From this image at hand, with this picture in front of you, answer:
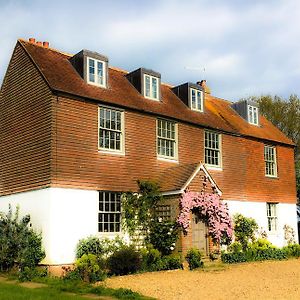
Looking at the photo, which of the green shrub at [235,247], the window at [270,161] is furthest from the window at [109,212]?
the window at [270,161]

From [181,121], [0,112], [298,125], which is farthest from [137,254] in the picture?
[298,125]

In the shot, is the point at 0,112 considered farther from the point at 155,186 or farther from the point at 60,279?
the point at 60,279

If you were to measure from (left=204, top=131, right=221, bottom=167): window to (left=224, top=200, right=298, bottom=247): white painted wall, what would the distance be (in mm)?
2282

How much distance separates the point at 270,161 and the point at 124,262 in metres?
14.7

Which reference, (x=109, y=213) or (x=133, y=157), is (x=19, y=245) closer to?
(x=109, y=213)

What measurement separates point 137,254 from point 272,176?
45.3ft

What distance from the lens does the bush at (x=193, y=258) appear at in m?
19.5

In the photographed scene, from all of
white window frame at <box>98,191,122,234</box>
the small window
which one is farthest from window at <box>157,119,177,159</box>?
the small window

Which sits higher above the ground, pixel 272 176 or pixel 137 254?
pixel 272 176

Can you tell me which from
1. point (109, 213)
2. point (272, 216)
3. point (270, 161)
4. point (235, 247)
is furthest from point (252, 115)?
point (109, 213)

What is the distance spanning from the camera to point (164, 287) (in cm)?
1451

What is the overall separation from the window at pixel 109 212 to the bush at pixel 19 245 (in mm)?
2779

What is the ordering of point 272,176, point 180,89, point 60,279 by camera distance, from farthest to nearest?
point 272,176
point 180,89
point 60,279

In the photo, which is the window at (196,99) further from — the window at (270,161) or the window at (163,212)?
the window at (163,212)
